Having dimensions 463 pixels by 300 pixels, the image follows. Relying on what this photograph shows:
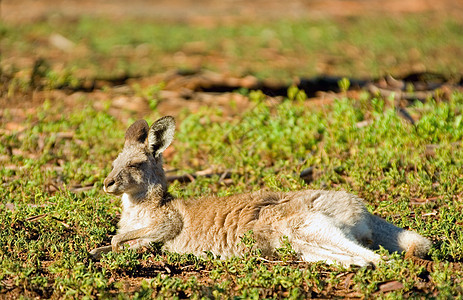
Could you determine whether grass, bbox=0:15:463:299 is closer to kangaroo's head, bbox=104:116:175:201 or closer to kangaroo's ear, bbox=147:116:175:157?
kangaroo's head, bbox=104:116:175:201

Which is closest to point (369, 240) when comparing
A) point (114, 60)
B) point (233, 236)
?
point (233, 236)

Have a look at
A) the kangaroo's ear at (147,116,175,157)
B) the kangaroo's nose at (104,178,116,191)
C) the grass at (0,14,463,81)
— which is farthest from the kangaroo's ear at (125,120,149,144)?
the grass at (0,14,463,81)

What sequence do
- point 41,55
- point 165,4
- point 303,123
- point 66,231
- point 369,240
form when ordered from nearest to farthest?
1. point 369,240
2. point 66,231
3. point 303,123
4. point 41,55
5. point 165,4

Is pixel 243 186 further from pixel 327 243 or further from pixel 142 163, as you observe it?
pixel 327 243

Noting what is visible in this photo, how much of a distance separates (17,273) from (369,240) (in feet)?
9.84

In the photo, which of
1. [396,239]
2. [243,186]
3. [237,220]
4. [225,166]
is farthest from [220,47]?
[396,239]

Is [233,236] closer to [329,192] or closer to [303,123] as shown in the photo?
[329,192]

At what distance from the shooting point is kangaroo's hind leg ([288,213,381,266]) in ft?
16.7

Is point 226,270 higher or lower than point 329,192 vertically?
lower

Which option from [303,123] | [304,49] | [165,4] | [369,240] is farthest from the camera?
[165,4]

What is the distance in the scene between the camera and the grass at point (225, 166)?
4789 millimetres

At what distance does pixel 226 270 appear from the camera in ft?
16.6

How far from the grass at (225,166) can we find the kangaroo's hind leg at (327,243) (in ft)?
0.40

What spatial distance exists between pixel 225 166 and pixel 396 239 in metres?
2.93
